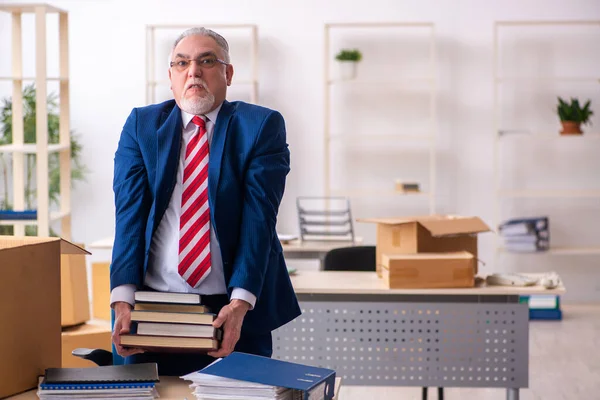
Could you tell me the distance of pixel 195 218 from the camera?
2064mm

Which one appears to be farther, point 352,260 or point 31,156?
point 31,156

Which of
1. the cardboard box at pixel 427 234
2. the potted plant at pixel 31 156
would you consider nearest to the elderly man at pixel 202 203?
the cardboard box at pixel 427 234

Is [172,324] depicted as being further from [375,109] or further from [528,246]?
[375,109]

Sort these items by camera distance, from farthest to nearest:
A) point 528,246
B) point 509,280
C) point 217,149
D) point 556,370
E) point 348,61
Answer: point 348,61 < point 528,246 < point 556,370 < point 509,280 < point 217,149

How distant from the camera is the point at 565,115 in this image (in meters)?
6.76

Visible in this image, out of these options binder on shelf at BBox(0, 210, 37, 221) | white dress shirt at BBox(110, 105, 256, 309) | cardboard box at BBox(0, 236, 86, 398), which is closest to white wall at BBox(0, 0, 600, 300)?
binder on shelf at BBox(0, 210, 37, 221)

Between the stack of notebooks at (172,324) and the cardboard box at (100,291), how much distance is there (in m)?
1.90

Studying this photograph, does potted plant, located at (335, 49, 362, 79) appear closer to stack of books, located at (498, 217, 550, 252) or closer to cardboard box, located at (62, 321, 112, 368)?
stack of books, located at (498, 217, 550, 252)

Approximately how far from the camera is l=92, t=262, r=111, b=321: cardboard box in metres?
3.81

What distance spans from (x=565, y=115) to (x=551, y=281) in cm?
329

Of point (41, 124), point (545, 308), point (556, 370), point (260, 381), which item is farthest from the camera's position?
point (545, 308)

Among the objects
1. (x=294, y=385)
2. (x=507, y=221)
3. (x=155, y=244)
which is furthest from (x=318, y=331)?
(x=507, y=221)

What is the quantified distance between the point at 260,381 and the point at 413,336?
2162 mm

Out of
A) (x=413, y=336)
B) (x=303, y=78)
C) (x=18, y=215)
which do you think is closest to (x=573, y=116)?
(x=303, y=78)
